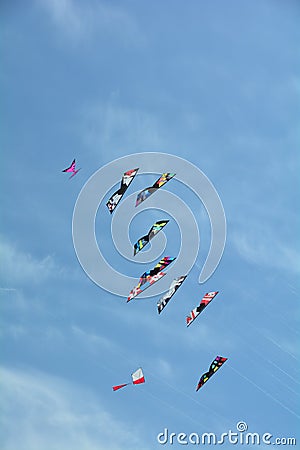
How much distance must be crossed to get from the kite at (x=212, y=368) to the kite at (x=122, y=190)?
3.89 feet

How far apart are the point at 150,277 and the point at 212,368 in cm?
70

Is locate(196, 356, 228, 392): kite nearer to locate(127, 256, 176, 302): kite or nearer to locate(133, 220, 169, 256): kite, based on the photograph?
locate(127, 256, 176, 302): kite

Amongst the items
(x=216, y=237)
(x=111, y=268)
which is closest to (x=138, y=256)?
(x=111, y=268)

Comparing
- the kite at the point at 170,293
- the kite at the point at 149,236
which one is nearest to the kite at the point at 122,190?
the kite at the point at 149,236

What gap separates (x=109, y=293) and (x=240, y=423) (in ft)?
3.84

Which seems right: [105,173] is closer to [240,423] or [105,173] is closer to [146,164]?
[146,164]

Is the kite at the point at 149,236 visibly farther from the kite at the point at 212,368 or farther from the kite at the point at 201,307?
the kite at the point at 212,368

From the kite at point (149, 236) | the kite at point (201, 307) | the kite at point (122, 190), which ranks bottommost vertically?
the kite at point (201, 307)

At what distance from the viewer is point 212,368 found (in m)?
4.20

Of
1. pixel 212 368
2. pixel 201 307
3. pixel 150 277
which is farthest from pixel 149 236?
pixel 212 368

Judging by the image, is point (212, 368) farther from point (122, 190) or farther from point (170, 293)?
point (122, 190)

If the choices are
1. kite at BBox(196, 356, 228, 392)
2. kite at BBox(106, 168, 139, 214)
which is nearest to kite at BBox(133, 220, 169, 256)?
kite at BBox(106, 168, 139, 214)

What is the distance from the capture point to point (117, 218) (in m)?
4.36

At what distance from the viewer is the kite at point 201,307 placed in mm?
4223
